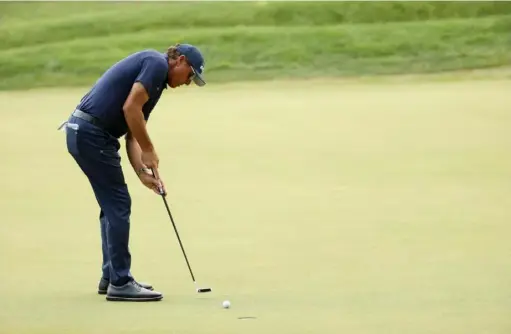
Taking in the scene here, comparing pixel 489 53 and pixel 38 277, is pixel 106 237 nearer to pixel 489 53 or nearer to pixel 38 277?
pixel 38 277

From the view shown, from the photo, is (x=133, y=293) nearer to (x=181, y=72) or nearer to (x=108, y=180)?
(x=108, y=180)

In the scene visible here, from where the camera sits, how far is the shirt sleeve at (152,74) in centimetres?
670

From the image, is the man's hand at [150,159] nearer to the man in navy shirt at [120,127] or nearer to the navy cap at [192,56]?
the man in navy shirt at [120,127]

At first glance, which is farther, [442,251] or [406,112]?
[406,112]

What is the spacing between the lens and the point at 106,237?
7.14 meters

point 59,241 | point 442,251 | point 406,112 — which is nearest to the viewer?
point 442,251

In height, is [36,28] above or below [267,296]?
above

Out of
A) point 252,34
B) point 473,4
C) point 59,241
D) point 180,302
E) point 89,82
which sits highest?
point 473,4

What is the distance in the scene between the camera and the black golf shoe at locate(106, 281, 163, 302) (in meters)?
6.94

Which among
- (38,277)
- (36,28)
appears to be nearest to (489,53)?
(36,28)

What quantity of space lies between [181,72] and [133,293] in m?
1.30

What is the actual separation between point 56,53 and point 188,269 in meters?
14.8

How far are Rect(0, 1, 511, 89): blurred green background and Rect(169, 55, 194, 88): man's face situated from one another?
13.7 metres

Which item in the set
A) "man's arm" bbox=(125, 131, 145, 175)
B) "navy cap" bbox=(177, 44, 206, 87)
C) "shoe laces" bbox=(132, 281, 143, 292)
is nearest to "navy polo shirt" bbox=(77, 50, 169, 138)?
"navy cap" bbox=(177, 44, 206, 87)
